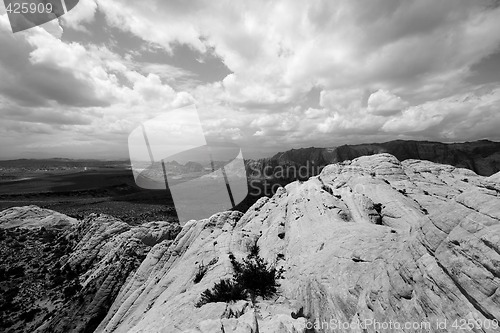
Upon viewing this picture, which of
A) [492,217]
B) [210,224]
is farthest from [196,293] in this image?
[210,224]

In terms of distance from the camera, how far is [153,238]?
4484cm

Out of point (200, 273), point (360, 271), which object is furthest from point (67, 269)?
point (360, 271)

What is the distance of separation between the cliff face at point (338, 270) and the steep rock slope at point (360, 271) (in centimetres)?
5

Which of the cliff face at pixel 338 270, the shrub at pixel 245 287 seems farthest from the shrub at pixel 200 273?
the shrub at pixel 245 287

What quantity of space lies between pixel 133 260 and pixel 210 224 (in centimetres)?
1289

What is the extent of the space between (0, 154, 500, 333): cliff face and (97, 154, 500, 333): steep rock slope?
5 cm

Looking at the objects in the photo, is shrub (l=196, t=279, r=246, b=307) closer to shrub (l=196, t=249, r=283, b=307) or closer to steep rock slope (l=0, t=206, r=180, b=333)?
shrub (l=196, t=249, r=283, b=307)

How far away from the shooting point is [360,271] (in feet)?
43.6

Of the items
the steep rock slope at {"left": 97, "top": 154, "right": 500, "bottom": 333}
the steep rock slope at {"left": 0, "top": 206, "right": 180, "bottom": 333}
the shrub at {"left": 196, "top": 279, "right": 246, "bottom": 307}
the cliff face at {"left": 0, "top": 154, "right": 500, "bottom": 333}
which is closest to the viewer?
the steep rock slope at {"left": 97, "top": 154, "right": 500, "bottom": 333}

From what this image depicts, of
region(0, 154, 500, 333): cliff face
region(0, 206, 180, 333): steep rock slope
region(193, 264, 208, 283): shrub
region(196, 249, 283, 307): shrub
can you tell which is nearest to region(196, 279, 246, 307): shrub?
region(196, 249, 283, 307): shrub

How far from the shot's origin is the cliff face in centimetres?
902

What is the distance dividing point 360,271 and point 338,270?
4.40ft

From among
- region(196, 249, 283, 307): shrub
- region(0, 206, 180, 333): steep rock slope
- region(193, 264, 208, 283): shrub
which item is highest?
region(196, 249, 283, 307): shrub

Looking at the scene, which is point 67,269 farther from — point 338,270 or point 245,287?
point 338,270
